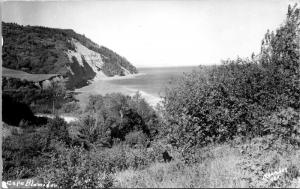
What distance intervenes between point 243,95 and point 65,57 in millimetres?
36905

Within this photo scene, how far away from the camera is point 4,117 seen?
25812 millimetres

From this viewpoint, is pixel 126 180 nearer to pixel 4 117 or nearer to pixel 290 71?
pixel 290 71

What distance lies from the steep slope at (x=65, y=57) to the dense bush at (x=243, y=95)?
11.3m

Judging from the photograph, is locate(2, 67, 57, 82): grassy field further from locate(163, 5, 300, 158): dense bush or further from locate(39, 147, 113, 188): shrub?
locate(39, 147, 113, 188): shrub

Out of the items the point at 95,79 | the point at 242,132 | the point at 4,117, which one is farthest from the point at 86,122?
the point at 95,79

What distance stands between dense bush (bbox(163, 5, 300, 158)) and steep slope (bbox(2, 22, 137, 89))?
11316 millimetres

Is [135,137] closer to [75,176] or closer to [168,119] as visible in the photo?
[168,119]

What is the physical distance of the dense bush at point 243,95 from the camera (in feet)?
43.0

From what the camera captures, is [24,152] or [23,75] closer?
[24,152]

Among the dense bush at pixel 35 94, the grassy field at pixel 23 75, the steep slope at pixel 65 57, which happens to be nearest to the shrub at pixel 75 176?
the grassy field at pixel 23 75

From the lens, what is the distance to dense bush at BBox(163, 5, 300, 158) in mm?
13102

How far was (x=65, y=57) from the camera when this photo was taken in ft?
158

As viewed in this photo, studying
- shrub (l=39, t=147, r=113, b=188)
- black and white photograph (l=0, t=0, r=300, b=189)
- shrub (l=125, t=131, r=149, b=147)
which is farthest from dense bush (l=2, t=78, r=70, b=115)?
shrub (l=39, t=147, r=113, b=188)

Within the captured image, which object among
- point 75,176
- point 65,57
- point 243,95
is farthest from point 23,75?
point 65,57
